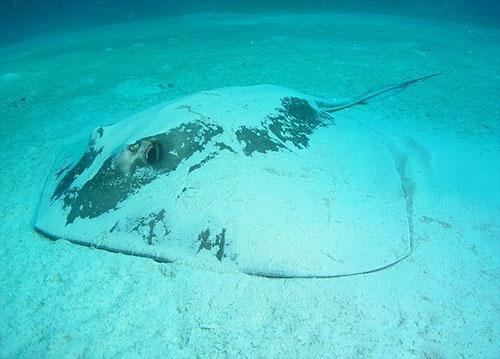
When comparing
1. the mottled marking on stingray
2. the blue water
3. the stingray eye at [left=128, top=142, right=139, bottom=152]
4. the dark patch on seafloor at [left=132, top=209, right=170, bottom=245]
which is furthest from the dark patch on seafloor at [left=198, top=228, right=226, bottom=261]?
the blue water

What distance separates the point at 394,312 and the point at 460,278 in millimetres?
698

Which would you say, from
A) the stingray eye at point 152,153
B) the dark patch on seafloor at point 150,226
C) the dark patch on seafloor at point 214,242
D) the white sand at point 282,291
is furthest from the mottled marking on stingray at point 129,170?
the dark patch on seafloor at point 214,242

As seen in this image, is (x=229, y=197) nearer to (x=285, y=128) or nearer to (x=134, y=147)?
(x=134, y=147)

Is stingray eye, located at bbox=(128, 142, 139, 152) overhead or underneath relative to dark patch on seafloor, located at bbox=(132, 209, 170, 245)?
overhead

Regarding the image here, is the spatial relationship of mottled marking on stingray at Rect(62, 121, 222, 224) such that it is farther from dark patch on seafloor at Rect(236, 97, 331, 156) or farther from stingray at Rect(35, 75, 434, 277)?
dark patch on seafloor at Rect(236, 97, 331, 156)

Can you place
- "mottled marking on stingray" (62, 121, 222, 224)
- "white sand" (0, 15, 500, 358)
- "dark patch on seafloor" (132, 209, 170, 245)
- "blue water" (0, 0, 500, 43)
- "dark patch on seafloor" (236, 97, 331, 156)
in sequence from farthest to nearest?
"blue water" (0, 0, 500, 43) → "dark patch on seafloor" (236, 97, 331, 156) → "mottled marking on stingray" (62, 121, 222, 224) → "dark patch on seafloor" (132, 209, 170, 245) → "white sand" (0, 15, 500, 358)

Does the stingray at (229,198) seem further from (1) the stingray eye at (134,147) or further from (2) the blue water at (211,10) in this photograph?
(2) the blue water at (211,10)

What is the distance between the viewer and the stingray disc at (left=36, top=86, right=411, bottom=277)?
2215 millimetres

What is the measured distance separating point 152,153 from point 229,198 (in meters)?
0.78

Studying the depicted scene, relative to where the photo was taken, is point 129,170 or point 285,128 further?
point 285,128

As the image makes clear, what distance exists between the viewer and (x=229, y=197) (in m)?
2.38

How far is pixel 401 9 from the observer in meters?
21.7

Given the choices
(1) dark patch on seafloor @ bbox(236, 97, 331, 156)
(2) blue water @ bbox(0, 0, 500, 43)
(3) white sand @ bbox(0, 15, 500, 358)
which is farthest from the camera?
(2) blue water @ bbox(0, 0, 500, 43)

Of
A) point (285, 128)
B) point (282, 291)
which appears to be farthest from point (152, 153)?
point (282, 291)
